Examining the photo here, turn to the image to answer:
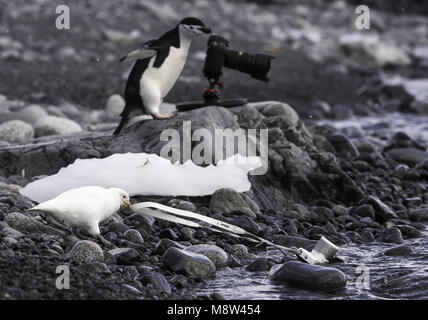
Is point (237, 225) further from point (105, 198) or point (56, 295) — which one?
point (56, 295)

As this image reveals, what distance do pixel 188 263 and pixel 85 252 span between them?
1.80ft

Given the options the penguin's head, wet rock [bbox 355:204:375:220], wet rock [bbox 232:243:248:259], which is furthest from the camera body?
wet rock [bbox 232:243:248:259]

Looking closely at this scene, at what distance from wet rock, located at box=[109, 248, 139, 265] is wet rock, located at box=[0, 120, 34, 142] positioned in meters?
3.04

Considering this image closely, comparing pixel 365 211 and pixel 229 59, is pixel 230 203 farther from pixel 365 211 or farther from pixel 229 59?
pixel 229 59

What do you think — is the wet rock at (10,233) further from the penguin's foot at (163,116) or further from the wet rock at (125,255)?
the penguin's foot at (163,116)

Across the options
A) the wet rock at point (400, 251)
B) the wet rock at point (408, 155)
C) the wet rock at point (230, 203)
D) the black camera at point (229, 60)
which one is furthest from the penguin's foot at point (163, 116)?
the wet rock at point (408, 155)

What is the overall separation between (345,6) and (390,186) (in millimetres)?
20036

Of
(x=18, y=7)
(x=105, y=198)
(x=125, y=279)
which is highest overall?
(x=18, y=7)

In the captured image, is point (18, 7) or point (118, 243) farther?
point (18, 7)

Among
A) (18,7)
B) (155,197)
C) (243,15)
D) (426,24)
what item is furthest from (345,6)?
(155,197)

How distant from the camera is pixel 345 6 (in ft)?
84.3

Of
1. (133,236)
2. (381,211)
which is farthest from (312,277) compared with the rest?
(381,211)

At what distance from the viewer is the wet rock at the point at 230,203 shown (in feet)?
17.4

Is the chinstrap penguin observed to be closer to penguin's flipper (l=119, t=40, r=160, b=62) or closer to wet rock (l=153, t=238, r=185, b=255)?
penguin's flipper (l=119, t=40, r=160, b=62)
